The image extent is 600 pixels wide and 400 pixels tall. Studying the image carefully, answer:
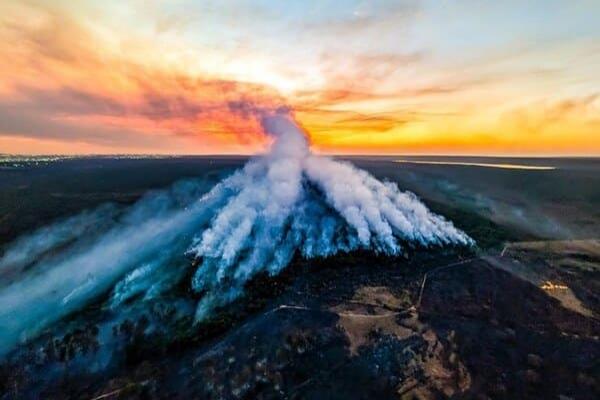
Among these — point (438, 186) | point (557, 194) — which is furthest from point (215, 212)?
point (557, 194)

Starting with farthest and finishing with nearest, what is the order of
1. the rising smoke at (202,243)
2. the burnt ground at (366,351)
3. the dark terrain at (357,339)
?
the rising smoke at (202,243) < the dark terrain at (357,339) < the burnt ground at (366,351)

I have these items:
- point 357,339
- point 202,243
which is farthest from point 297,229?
point 357,339

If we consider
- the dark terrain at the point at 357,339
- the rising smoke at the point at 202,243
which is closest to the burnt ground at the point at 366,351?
the dark terrain at the point at 357,339

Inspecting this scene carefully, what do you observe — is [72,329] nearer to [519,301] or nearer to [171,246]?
[171,246]

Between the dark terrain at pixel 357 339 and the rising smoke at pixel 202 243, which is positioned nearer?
the dark terrain at pixel 357 339

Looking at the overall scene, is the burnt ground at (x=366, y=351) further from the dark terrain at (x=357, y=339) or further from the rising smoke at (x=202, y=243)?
the rising smoke at (x=202, y=243)
